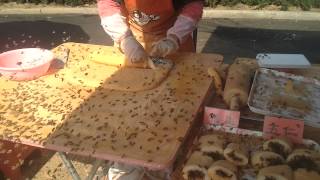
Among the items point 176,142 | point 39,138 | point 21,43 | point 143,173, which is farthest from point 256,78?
point 21,43

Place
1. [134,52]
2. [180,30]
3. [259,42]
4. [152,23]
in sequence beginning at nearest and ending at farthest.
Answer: [134,52] → [180,30] → [152,23] → [259,42]

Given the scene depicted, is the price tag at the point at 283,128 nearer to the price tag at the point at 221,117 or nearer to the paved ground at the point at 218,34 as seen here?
the price tag at the point at 221,117

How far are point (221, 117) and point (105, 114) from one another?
66 cm

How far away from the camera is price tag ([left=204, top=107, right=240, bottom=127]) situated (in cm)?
212

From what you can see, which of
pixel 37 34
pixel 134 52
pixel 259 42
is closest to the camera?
pixel 134 52

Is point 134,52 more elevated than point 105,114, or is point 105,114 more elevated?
point 134,52

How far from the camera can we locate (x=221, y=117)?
215cm

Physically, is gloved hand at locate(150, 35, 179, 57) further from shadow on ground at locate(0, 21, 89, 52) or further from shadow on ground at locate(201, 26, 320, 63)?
shadow on ground at locate(0, 21, 89, 52)

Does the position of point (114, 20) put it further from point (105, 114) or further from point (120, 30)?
point (105, 114)

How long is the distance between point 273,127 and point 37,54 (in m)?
1.76

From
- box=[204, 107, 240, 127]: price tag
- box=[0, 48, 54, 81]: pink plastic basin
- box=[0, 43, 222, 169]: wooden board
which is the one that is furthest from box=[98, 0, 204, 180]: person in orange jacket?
box=[204, 107, 240, 127]: price tag

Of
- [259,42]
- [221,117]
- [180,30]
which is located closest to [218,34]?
[259,42]

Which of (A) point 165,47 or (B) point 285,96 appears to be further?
(A) point 165,47

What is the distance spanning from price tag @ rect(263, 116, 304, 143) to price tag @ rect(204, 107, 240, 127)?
0.53 feet
